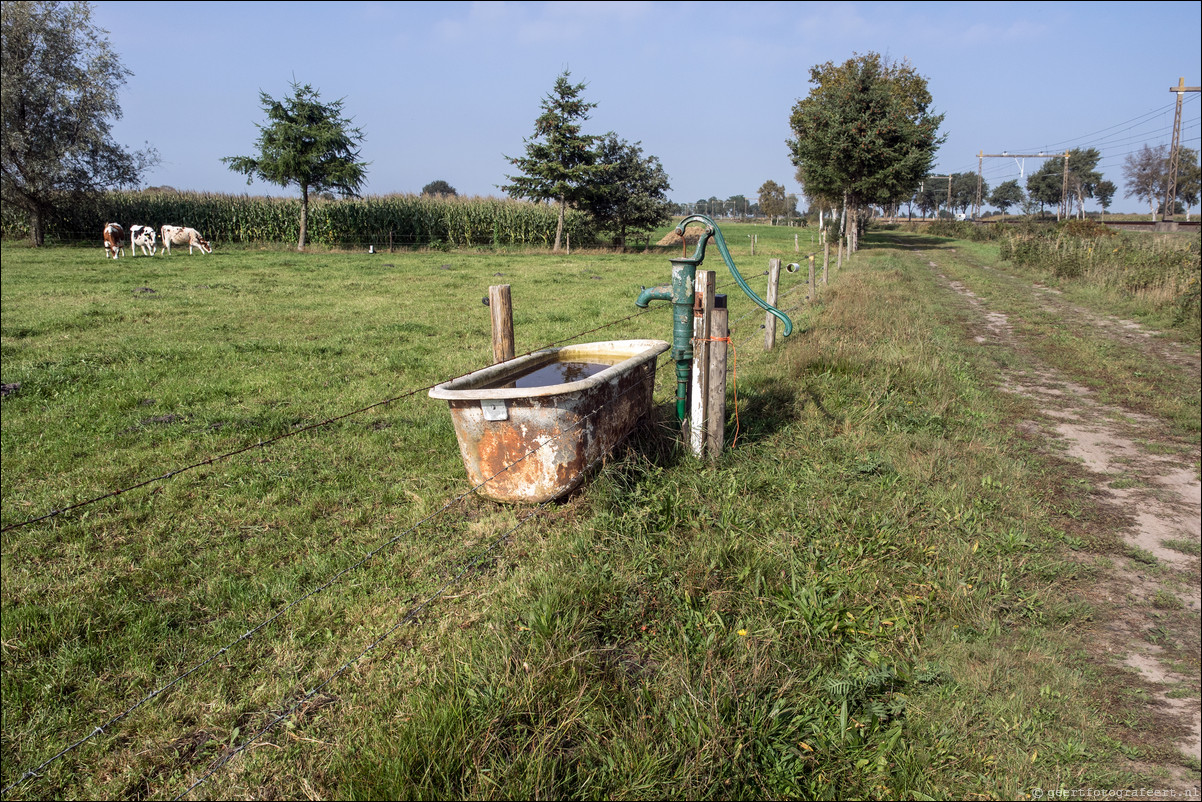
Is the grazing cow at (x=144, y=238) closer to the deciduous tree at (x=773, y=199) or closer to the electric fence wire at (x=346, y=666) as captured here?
the electric fence wire at (x=346, y=666)

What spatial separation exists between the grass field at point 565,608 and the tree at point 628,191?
24.2 meters

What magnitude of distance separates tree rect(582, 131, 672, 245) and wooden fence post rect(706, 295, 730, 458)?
26226 millimetres

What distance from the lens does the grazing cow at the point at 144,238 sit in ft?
79.0

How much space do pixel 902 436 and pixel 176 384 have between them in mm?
7508

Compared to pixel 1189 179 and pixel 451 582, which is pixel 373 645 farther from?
pixel 1189 179

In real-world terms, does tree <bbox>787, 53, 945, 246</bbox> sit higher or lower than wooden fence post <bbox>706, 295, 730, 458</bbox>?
higher

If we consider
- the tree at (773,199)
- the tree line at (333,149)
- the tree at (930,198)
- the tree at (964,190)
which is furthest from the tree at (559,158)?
the tree at (964,190)

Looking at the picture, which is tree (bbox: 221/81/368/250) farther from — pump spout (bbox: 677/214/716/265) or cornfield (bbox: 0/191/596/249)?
pump spout (bbox: 677/214/716/265)

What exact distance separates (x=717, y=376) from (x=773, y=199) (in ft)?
287

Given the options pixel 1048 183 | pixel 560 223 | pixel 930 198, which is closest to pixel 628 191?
pixel 560 223

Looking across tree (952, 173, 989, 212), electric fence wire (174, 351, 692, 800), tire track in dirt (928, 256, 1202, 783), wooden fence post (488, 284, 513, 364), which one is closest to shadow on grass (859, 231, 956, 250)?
tire track in dirt (928, 256, 1202, 783)

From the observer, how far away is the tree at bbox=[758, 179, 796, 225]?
8494 centimetres

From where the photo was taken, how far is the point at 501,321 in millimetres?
4836

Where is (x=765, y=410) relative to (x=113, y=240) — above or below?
below
